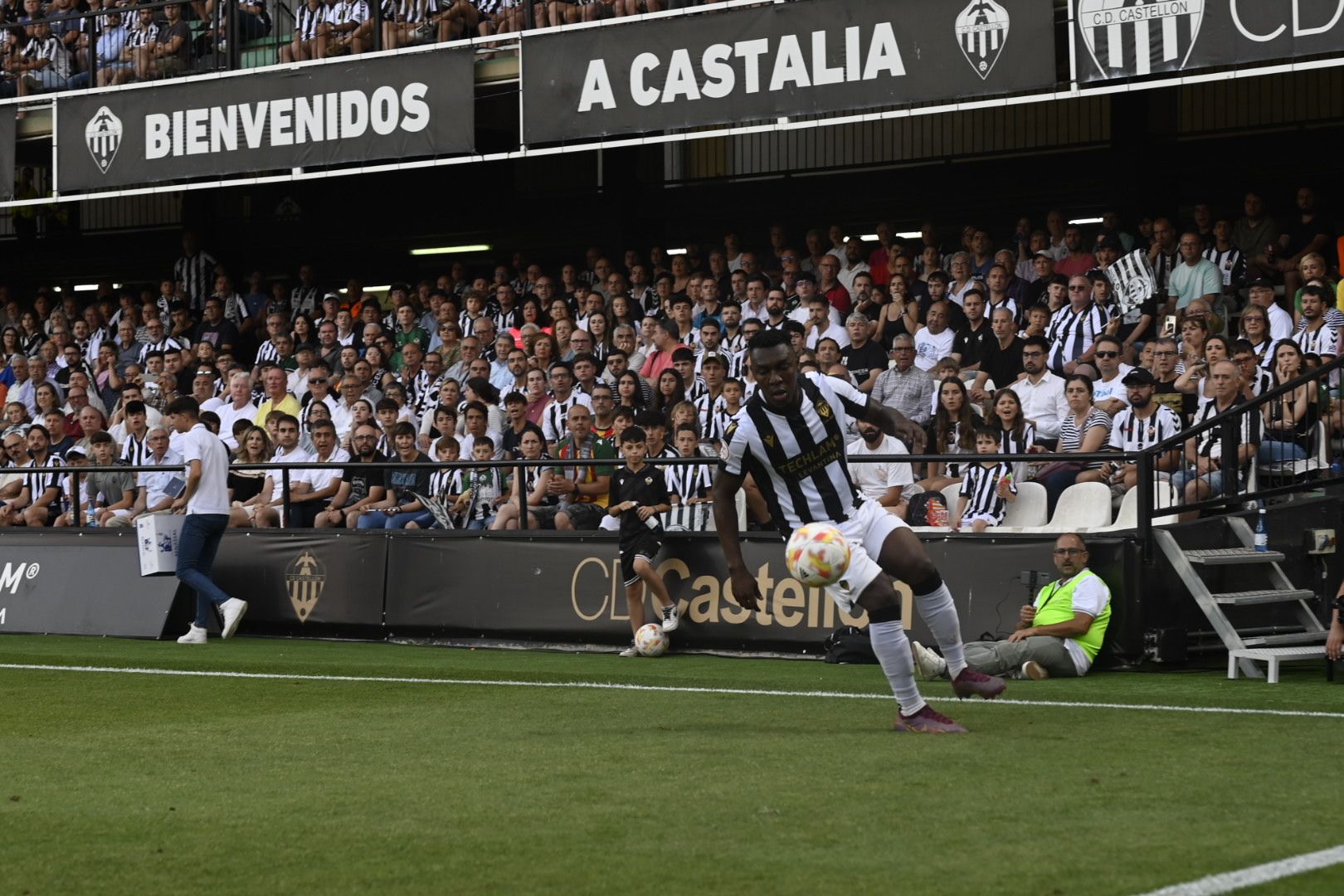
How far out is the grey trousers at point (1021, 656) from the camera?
11.5 meters

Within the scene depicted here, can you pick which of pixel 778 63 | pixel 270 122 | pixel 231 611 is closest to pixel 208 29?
pixel 270 122

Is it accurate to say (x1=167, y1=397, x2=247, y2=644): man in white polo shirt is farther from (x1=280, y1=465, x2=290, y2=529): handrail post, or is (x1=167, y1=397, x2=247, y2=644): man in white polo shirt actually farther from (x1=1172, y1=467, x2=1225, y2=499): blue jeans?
(x1=1172, y1=467, x2=1225, y2=499): blue jeans

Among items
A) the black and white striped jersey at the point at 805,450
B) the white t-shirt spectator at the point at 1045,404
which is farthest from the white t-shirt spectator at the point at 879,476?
Answer: the black and white striped jersey at the point at 805,450

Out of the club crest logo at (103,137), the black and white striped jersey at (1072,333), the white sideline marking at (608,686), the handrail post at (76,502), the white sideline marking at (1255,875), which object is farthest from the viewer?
the club crest logo at (103,137)

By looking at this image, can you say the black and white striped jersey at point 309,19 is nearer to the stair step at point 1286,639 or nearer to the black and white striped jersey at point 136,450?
the black and white striped jersey at point 136,450

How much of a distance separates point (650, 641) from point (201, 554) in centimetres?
445

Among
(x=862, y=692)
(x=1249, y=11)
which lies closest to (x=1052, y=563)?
(x=862, y=692)

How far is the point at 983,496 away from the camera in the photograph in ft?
43.6

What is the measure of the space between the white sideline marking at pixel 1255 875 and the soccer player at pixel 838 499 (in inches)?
123

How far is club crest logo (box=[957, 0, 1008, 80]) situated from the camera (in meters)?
15.8

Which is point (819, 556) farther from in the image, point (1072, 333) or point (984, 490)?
point (1072, 333)

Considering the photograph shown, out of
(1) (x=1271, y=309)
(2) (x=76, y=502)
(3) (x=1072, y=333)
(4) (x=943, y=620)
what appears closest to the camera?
(4) (x=943, y=620)

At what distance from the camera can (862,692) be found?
10.6 metres

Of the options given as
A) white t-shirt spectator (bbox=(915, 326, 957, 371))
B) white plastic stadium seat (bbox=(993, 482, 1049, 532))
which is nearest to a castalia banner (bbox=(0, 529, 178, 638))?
white t-shirt spectator (bbox=(915, 326, 957, 371))
